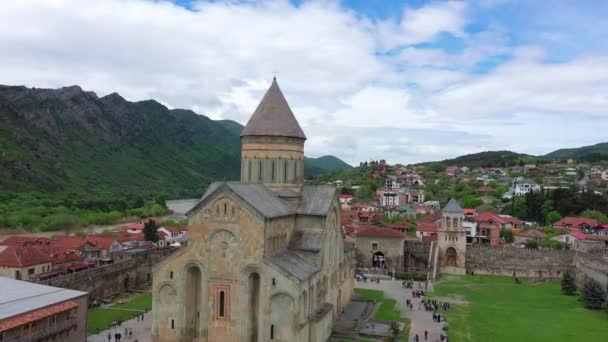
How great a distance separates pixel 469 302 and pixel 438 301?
2122 mm

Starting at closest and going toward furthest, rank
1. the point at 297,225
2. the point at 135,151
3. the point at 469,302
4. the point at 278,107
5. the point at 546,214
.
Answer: the point at 297,225
the point at 278,107
the point at 469,302
the point at 546,214
the point at 135,151

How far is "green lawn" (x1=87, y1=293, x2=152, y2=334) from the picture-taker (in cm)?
2712

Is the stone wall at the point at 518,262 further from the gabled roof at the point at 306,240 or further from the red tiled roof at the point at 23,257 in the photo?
the red tiled roof at the point at 23,257

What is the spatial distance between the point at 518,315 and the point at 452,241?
53.6 feet

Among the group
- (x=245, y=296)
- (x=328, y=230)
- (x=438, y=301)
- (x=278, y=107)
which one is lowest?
(x=438, y=301)

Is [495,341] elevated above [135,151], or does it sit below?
below

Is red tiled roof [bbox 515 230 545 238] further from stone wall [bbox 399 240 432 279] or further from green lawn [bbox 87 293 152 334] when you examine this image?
green lawn [bbox 87 293 152 334]

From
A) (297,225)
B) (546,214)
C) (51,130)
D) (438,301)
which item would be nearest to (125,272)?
(297,225)

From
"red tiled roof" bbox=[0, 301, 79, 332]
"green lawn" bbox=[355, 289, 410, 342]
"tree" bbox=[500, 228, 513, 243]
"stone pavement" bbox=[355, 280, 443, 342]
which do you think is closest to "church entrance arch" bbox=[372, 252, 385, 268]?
"stone pavement" bbox=[355, 280, 443, 342]

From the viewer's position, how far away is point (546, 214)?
227 ft

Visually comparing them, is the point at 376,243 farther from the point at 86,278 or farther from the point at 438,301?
the point at 86,278

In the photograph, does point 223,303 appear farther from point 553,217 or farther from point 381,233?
point 553,217

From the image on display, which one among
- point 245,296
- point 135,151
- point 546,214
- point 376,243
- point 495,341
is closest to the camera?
point 245,296

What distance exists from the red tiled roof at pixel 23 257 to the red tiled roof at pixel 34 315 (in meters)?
14.7
